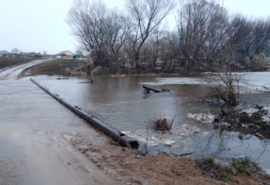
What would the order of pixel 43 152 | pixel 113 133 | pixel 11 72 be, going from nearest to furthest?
1. pixel 43 152
2. pixel 113 133
3. pixel 11 72

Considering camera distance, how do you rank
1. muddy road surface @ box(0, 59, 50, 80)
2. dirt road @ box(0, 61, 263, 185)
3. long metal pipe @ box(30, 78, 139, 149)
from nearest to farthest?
dirt road @ box(0, 61, 263, 185) → long metal pipe @ box(30, 78, 139, 149) → muddy road surface @ box(0, 59, 50, 80)

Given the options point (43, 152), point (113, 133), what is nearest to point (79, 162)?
point (43, 152)

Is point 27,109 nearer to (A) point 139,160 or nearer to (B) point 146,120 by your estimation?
(B) point 146,120

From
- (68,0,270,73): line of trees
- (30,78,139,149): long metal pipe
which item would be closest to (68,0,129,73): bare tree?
(68,0,270,73): line of trees

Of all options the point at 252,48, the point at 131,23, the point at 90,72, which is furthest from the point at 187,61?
the point at 252,48

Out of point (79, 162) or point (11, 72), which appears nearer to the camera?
point (79, 162)

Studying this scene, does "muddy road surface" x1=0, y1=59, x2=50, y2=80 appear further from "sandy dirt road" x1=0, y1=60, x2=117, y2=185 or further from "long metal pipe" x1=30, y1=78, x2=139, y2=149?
"long metal pipe" x1=30, y1=78, x2=139, y2=149

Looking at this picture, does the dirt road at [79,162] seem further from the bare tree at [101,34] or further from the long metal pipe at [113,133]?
the bare tree at [101,34]

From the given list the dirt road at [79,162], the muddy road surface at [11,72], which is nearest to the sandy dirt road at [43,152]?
the dirt road at [79,162]

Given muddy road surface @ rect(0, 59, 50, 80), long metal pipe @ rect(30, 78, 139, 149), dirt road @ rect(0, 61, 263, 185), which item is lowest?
dirt road @ rect(0, 61, 263, 185)

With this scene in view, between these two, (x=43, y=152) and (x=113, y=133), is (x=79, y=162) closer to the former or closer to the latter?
(x=43, y=152)

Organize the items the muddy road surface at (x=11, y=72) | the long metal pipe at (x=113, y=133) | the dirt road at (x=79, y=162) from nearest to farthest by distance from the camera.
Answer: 1. the dirt road at (x=79, y=162)
2. the long metal pipe at (x=113, y=133)
3. the muddy road surface at (x=11, y=72)

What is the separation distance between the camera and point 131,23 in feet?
138

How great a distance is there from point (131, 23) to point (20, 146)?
127 ft
